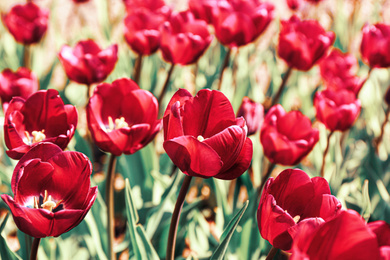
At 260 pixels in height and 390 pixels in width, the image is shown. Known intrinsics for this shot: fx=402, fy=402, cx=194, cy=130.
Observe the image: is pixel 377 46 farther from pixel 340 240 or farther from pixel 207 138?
pixel 340 240

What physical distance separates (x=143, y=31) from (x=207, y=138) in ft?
2.78

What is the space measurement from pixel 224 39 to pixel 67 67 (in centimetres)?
57

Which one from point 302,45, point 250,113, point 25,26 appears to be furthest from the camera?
point 25,26

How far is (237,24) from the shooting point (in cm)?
141

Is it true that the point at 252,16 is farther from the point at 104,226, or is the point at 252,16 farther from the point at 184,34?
the point at 104,226

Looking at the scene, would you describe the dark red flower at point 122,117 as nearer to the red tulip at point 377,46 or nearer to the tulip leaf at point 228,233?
the tulip leaf at point 228,233

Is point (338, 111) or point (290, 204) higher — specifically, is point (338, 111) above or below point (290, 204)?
below

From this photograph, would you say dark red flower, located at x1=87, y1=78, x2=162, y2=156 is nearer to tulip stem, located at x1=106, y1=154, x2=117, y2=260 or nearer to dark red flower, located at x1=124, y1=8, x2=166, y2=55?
tulip stem, located at x1=106, y1=154, x2=117, y2=260

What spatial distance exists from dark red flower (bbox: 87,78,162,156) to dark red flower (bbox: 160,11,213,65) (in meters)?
0.41

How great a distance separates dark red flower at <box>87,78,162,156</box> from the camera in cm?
79

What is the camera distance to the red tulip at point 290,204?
62 cm

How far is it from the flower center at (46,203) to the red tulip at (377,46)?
4.19ft

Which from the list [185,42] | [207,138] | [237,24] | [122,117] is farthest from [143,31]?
[207,138]

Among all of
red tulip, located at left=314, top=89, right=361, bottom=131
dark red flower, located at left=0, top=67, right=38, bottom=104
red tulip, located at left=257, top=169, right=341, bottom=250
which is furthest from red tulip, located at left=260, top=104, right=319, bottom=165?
dark red flower, located at left=0, top=67, right=38, bottom=104
